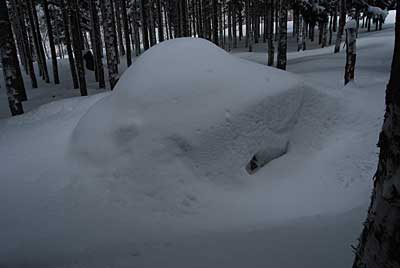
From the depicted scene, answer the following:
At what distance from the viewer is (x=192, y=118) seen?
5.35 meters

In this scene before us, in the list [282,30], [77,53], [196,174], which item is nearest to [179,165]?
[196,174]

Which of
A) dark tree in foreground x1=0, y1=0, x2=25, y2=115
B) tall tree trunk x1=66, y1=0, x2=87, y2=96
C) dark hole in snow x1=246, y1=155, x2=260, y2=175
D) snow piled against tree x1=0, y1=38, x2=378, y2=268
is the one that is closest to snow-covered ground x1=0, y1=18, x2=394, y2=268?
snow piled against tree x1=0, y1=38, x2=378, y2=268

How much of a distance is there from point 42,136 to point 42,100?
7.56 meters

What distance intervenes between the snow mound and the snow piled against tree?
0.07 ft

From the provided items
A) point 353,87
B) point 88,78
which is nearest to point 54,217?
point 353,87

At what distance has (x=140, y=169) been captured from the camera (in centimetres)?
516

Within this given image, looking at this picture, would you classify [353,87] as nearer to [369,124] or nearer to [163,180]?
[369,124]

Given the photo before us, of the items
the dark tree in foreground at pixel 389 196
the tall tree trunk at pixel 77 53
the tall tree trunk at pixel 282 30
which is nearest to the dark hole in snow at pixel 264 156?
the dark tree in foreground at pixel 389 196

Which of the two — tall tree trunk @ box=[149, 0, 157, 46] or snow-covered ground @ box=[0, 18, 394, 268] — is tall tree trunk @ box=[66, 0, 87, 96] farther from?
tall tree trunk @ box=[149, 0, 157, 46]

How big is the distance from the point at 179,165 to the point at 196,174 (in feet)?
1.10

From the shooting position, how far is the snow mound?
524 cm

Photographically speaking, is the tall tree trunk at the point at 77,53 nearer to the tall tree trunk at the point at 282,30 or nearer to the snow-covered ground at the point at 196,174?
the snow-covered ground at the point at 196,174

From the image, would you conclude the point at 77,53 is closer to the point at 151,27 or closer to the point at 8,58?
the point at 8,58

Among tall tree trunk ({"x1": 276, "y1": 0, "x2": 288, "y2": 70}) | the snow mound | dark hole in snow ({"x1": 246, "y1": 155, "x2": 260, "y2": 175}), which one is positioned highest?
tall tree trunk ({"x1": 276, "y1": 0, "x2": 288, "y2": 70})
